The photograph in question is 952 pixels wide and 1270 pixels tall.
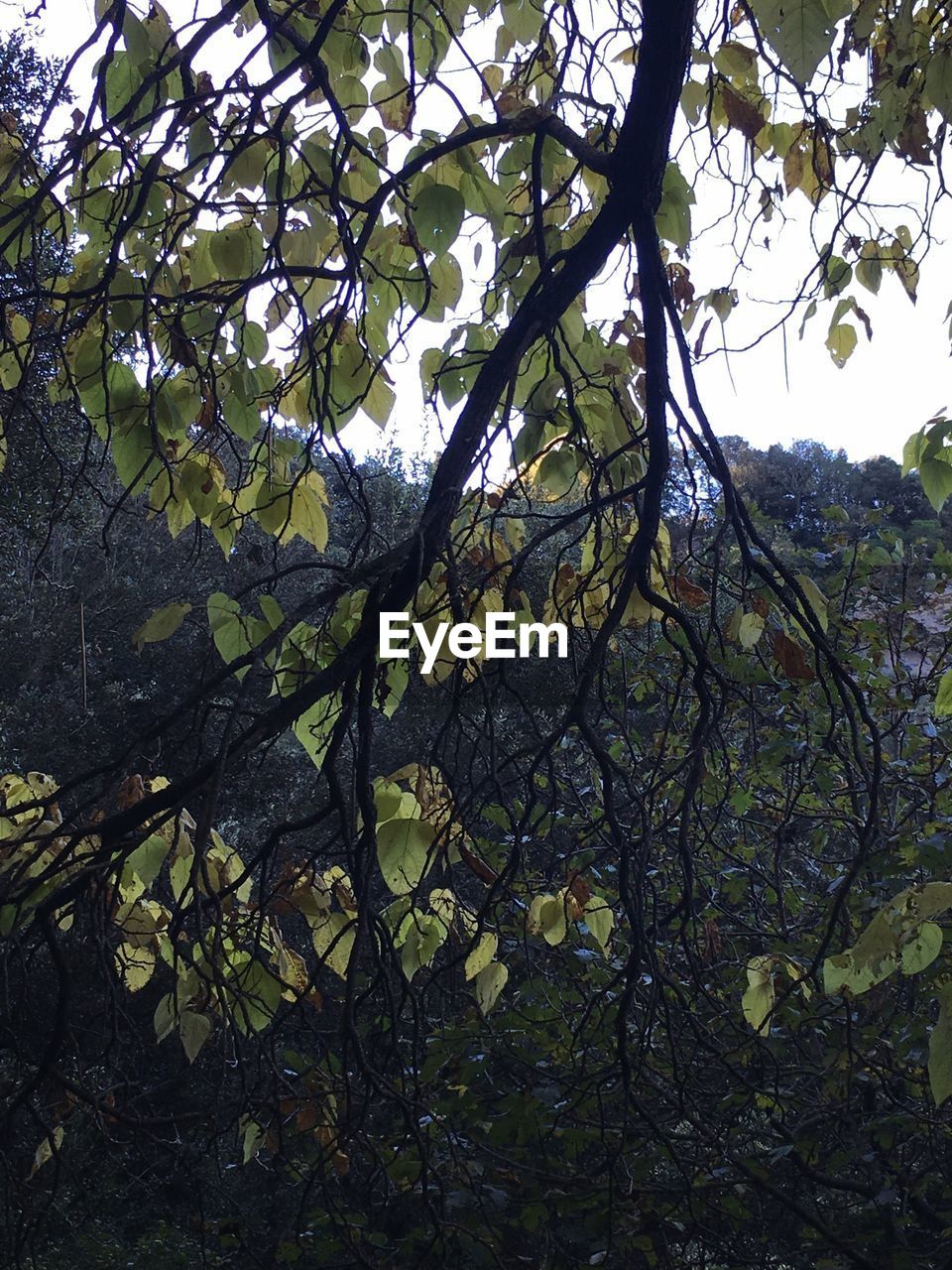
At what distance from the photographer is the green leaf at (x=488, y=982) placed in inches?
61.9

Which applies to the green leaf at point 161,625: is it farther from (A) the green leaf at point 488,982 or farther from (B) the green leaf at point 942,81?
(B) the green leaf at point 942,81

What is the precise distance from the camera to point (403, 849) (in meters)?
1.29

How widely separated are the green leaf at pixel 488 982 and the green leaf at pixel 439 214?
985 mm

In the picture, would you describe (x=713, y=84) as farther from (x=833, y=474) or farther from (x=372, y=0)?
(x=833, y=474)

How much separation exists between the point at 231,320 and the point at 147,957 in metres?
1.19

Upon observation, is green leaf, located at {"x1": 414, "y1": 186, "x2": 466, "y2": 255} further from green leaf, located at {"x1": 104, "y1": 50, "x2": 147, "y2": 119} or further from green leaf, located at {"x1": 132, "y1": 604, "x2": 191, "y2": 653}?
green leaf, located at {"x1": 132, "y1": 604, "x2": 191, "y2": 653}

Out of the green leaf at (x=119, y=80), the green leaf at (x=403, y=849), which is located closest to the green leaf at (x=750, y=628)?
the green leaf at (x=403, y=849)

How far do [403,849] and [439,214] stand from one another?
752mm

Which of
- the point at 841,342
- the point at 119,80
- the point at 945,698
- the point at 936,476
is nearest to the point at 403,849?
the point at 945,698

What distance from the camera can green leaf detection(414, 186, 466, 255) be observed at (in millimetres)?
1322

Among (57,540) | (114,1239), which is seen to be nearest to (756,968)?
(114,1239)

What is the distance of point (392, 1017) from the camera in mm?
1173

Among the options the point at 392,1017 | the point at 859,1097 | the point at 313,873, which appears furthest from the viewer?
the point at 859,1097

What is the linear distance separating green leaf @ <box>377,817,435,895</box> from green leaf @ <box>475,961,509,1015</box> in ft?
1.14
